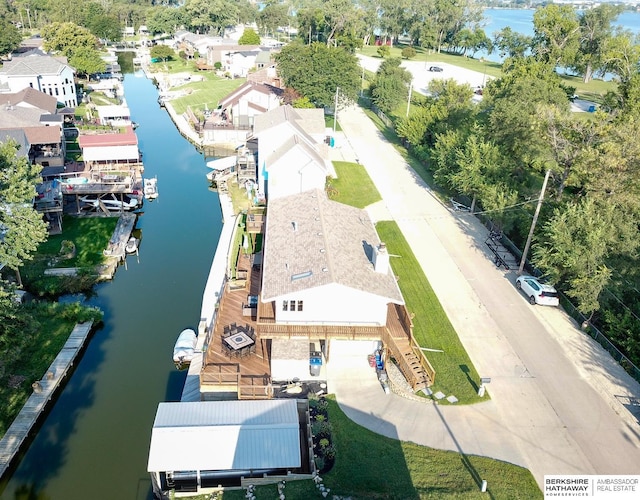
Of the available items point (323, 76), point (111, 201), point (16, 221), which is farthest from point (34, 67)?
point (16, 221)

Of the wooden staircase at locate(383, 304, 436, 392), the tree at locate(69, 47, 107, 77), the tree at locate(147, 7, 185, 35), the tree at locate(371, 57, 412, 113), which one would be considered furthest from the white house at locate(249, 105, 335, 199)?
the tree at locate(147, 7, 185, 35)

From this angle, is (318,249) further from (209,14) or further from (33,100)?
(209,14)

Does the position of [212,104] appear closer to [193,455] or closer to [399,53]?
[193,455]

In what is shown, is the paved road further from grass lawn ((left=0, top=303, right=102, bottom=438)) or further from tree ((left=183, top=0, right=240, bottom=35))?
tree ((left=183, top=0, right=240, bottom=35))

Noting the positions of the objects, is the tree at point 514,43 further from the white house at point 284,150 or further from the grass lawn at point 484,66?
the white house at point 284,150

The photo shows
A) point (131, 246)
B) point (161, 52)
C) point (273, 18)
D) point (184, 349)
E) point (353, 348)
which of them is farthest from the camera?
point (273, 18)

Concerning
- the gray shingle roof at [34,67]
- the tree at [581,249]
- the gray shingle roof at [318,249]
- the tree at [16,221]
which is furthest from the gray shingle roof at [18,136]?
the tree at [581,249]
